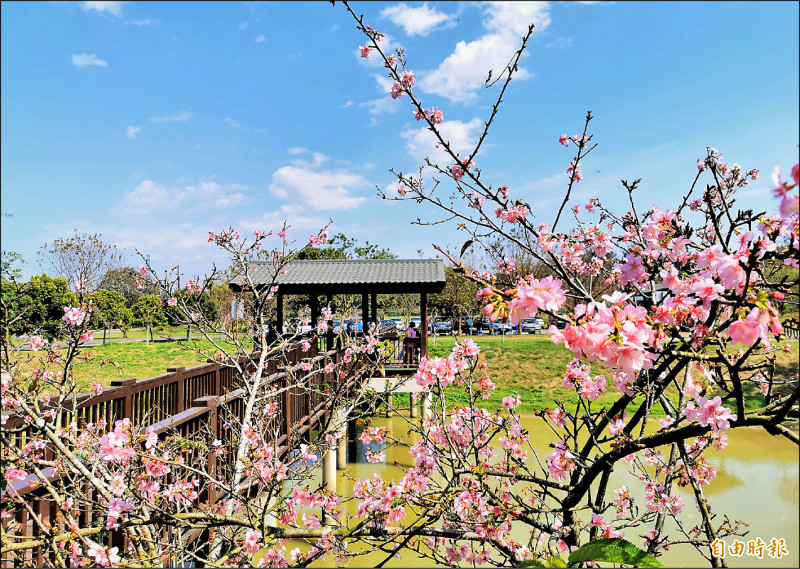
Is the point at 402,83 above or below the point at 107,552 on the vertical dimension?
above

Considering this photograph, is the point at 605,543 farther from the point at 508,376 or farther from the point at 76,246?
the point at 76,246

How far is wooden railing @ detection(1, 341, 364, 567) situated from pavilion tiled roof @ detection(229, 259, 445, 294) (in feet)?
9.27

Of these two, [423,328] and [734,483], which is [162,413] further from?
[734,483]

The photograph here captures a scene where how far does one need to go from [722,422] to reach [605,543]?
0.52m

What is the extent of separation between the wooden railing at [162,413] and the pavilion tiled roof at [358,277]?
2.83 m

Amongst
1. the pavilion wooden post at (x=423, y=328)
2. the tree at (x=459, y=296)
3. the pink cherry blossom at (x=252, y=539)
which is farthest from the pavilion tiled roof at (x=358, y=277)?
the tree at (x=459, y=296)

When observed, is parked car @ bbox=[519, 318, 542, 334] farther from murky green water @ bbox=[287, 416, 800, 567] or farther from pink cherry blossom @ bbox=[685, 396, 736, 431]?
pink cherry blossom @ bbox=[685, 396, 736, 431]

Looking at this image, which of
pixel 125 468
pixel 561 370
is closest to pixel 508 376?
pixel 561 370

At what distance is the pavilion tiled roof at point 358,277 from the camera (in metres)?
9.11

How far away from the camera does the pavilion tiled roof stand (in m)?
9.11

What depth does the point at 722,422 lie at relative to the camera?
1332 millimetres

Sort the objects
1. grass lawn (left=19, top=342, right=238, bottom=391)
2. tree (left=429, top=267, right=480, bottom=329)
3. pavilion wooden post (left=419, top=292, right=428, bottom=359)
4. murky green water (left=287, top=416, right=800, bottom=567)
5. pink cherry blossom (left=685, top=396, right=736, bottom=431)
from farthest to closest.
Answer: tree (left=429, top=267, right=480, bottom=329)
grass lawn (left=19, top=342, right=238, bottom=391)
pavilion wooden post (left=419, top=292, right=428, bottom=359)
murky green water (left=287, top=416, right=800, bottom=567)
pink cherry blossom (left=685, top=396, right=736, bottom=431)

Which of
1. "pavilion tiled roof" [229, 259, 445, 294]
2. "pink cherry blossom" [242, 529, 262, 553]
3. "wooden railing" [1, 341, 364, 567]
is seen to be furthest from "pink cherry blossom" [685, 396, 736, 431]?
"pavilion tiled roof" [229, 259, 445, 294]

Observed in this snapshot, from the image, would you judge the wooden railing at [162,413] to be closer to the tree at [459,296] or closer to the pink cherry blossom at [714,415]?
the pink cherry blossom at [714,415]
